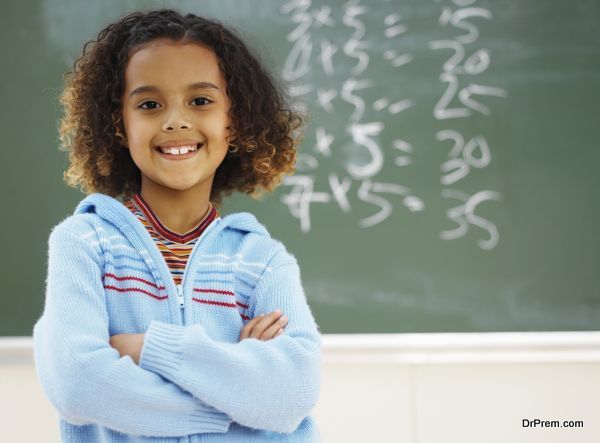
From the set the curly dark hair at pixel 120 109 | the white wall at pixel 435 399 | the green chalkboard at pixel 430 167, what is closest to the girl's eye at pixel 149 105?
the curly dark hair at pixel 120 109

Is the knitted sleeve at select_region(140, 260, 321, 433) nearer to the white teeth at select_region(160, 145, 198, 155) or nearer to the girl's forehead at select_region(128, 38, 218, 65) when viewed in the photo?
the white teeth at select_region(160, 145, 198, 155)

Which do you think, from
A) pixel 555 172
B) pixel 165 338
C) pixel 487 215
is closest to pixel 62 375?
pixel 165 338

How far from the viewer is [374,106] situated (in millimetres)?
2480

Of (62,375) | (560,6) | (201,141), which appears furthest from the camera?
(560,6)

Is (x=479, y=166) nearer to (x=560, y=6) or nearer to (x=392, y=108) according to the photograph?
(x=392, y=108)

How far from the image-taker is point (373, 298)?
2494 millimetres

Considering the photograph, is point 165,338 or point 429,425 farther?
point 429,425

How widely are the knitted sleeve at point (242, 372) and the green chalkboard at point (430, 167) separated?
127 centimetres

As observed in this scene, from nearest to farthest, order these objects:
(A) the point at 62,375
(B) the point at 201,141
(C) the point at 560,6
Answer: (A) the point at 62,375 → (B) the point at 201,141 → (C) the point at 560,6

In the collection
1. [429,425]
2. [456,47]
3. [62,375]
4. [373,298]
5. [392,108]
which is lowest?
[429,425]

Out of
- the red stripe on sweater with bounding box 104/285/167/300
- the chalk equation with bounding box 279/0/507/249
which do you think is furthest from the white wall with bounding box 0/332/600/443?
the red stripe on sweater with bounding box 104/285/167/300

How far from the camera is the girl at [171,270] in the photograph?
1138 millimetres

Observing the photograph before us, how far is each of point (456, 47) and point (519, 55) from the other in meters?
0.20

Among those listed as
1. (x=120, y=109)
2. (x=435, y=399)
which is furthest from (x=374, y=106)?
(x=120, y=109)
